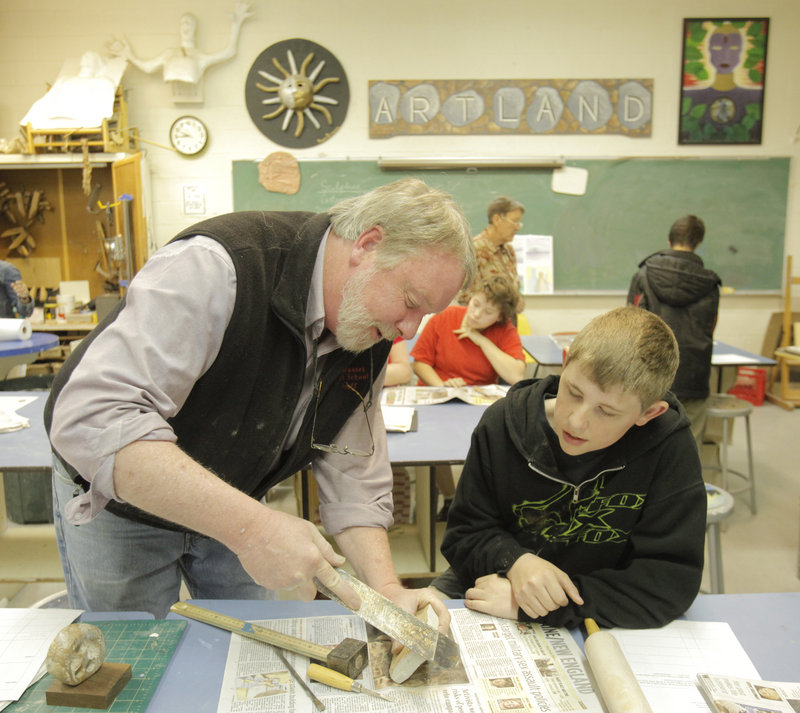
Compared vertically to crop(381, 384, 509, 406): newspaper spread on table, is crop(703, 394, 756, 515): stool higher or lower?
lower

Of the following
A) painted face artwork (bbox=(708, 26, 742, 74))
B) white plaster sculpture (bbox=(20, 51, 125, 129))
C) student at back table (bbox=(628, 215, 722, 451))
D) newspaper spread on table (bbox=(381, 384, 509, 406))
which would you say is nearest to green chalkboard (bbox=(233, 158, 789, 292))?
painted face artwork (bbox=(708, 26, 742, 74))

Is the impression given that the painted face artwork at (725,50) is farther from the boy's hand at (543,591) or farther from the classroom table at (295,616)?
the boy's hand at (543,591)

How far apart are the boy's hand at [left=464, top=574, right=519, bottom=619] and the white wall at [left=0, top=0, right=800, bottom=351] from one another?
434 cm

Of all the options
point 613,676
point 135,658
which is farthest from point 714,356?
point 135,658

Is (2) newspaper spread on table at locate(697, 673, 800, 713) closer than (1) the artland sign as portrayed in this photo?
Yes

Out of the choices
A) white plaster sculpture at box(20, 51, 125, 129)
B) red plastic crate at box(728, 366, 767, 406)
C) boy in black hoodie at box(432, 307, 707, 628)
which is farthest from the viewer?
red plastic crate at box(728, 366, 767, 406)

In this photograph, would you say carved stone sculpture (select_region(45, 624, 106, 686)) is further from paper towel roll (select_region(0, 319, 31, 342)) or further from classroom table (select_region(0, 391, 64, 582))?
paper towel roll (select_region(0, 319, 31, 342))

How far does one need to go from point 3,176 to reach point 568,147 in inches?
183

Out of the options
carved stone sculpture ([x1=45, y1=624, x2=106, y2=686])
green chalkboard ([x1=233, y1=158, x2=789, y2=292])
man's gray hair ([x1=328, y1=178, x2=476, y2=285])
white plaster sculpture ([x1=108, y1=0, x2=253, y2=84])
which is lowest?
carved stone sculpture ([x1=45, y1=624, x2=106, y2=686])

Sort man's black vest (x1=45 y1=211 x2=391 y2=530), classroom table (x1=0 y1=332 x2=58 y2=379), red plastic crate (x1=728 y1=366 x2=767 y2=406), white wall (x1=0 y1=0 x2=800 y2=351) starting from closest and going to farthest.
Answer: man's black vest (x1=45 y1=211 x2=391 y2=530) → classroom table (x1=0 y1=332 x2=58 y2=379) → white wall (x1=0 y1=0 x2=800 y2=351) → red plastic crate (x1=728 y1=366 x2=767 y2=406)

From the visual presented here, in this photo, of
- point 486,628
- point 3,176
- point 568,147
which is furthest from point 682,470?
point 3,176

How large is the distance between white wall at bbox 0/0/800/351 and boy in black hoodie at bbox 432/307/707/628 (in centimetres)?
411

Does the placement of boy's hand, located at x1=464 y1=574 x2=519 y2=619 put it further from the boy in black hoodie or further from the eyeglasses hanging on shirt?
the eyeglasses hanging on shirt

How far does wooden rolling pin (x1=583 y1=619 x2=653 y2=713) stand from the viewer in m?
0.86
